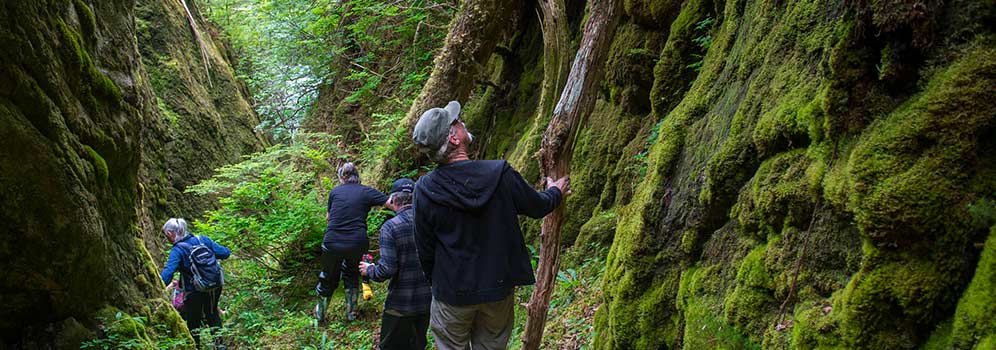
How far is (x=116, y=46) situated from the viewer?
19.6 feet

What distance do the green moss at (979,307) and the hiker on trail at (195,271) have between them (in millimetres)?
7031

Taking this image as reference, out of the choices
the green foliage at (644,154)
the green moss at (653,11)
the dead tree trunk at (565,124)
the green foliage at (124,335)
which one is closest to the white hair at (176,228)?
the green foliage at (124,335)

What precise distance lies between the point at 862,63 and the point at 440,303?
259 cm

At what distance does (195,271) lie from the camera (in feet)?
23.3

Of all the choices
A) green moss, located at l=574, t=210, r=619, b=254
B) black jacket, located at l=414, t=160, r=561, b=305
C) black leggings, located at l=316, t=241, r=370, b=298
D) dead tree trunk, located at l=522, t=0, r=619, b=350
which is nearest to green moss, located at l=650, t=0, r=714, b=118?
green moss, located at l=574, t=210, r=619, b=254

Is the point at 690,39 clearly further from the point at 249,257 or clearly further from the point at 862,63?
the point at 249,257

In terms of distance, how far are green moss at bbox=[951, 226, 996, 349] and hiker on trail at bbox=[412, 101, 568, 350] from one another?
81.6 inches

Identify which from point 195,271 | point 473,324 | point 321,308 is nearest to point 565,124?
point 473,324

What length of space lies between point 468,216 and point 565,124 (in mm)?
1007

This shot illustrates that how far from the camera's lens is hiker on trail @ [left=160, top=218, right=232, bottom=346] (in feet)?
23.2

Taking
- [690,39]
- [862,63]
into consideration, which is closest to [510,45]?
[690,39]

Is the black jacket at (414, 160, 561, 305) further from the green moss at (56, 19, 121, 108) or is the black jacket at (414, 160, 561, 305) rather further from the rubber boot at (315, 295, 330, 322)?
the rubber boot at (315, 295, 330, 322)

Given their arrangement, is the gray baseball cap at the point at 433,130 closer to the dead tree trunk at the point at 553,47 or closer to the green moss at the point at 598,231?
the green moss at the point at 598,231

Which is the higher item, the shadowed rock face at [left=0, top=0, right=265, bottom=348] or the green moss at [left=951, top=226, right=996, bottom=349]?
the shadowed rock face at [left=0, top=0, right=265, bottom=348]
